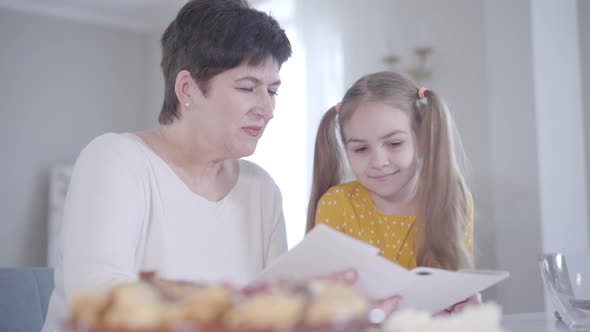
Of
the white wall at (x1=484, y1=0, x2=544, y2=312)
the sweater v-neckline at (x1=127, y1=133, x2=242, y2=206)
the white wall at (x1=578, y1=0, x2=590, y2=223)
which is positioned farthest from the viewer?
the white wall at (x1=578, y1=0, x2=590, y2=223)

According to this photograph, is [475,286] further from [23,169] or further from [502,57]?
[23,169]

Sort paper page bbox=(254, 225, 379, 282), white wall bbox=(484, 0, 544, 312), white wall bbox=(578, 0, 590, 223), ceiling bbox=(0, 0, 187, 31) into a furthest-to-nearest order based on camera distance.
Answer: ceiling bbox=(0, 0, 187, 31)
white wall bbox=(578, 0, 590, 223)
white wall bbox=(484, 0, 544, 312)
paper page bbox=(254, 225, 379, 282)

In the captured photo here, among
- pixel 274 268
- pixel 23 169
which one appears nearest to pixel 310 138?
pixel 23 169

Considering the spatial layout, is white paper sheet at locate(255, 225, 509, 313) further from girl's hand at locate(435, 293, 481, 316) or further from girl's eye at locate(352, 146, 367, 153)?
girl's eye at locate(352, 146, 367, 153)

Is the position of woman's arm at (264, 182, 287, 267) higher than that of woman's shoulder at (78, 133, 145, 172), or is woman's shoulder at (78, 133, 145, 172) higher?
woman's shoulder at (78, 133, 145, 172)

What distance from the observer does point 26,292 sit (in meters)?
1.36

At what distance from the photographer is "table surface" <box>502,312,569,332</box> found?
3.47ft

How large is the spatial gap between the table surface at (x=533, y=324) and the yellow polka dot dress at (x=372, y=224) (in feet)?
0.98

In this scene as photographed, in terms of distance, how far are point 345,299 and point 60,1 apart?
5.60m

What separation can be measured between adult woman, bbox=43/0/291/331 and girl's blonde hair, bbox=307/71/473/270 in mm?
198

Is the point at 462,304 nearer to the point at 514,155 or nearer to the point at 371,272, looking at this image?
the point at 371,272

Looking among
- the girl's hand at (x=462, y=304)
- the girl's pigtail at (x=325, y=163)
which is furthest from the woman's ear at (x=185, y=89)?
the girl's hand at (x=462, y=304)

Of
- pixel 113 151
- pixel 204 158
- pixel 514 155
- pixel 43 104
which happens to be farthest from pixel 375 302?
pixel 43 104

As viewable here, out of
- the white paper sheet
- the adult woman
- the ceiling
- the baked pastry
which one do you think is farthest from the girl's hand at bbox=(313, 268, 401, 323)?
the ceiling
